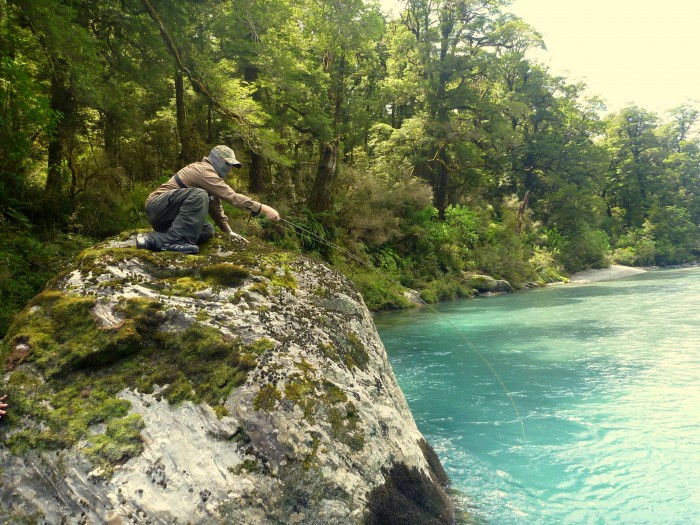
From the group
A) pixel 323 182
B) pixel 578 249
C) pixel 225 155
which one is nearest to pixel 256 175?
pixel 323 182

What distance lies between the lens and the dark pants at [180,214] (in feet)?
13.6

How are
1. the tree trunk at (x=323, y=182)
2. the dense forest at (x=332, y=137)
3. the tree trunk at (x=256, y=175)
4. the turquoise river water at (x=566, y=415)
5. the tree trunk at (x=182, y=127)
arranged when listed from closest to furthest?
the turquoise river water at (x=566, y=415)
the dense forest at (x=332, y=137)
the tree trunk at (x=182, y=127)
the tree trunk at (x=256, y=175)
the tree trunk at (x=323, y=182)

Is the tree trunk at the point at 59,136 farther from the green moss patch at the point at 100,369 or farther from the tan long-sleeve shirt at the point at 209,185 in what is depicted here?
the green moss patch at the point at 100,369

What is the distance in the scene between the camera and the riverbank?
29344 millimetres

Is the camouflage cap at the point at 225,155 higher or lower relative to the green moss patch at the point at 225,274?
higher

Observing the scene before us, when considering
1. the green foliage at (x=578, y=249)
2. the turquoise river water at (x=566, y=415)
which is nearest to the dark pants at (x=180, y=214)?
the turquoise river water at (x=566, y=415)

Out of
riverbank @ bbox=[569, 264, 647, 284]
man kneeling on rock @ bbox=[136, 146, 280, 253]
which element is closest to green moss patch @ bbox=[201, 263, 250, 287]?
man kneeling on rock @ bbox=[136, 146, 280, 253]

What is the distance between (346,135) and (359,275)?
494 inches

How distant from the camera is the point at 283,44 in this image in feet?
52.2

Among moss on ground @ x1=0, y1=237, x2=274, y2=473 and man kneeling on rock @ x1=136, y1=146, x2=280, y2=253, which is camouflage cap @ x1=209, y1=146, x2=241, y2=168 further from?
moss on ground @ x1=0, y1=237, x2=274, y2=473

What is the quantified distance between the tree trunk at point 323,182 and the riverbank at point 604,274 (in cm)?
1828

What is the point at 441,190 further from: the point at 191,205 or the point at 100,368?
the point at 100,368

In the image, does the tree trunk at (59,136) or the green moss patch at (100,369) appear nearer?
the green moss patch at (100,369)

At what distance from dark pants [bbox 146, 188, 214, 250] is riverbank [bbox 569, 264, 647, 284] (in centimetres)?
2868
